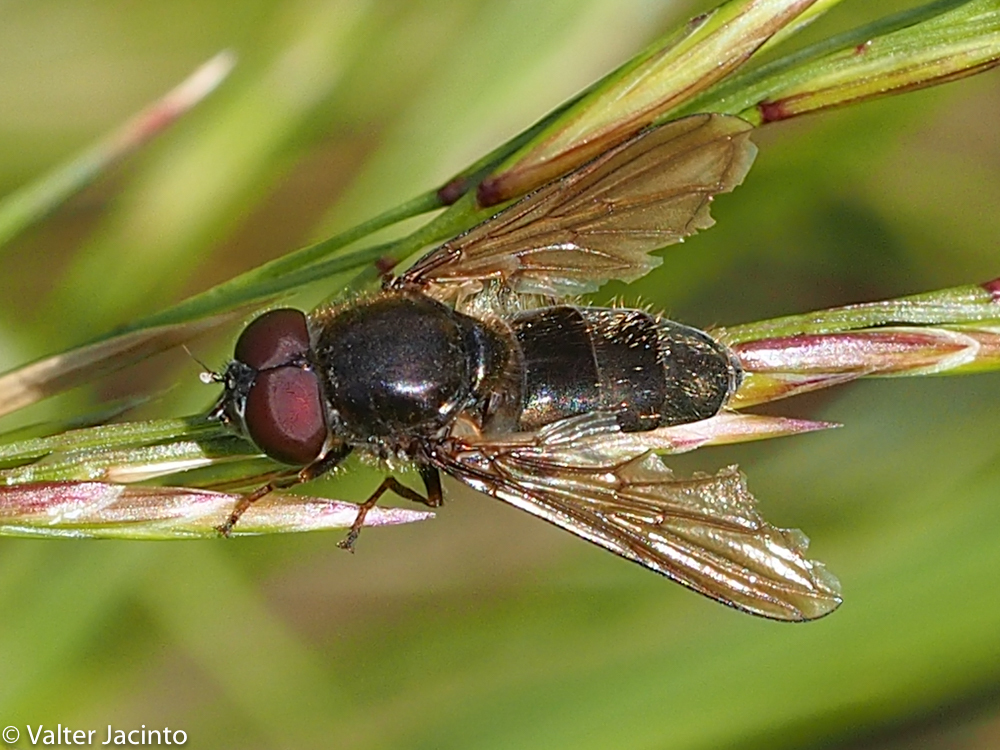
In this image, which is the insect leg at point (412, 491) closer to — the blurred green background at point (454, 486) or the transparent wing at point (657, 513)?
the transparent wing at point (657, 513)

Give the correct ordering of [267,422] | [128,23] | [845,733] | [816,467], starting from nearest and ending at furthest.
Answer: [267,422] → [845,733] → [816,467] → [128,23]

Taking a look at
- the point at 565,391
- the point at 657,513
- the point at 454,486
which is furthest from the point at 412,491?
the point at 454,486

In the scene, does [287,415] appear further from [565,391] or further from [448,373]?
[565,391]

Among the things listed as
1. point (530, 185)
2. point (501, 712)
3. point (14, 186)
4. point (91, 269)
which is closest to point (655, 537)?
point (530, 185)

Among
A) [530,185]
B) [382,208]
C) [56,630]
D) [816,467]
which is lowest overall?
[816,467]

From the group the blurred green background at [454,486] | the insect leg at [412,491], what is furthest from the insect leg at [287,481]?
the blurred green background at [454,486]

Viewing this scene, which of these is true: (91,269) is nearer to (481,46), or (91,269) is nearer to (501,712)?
(481,46)
